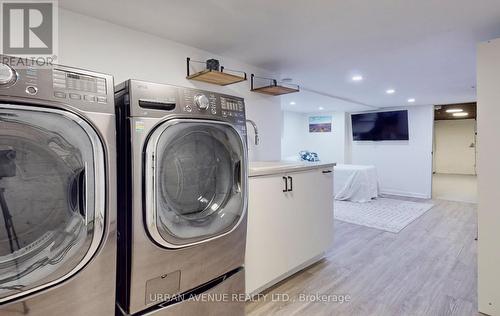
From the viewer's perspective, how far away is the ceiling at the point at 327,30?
1596 mm

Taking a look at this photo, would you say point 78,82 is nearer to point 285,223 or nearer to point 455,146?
point 285,223

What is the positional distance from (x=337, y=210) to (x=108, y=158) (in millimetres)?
4259

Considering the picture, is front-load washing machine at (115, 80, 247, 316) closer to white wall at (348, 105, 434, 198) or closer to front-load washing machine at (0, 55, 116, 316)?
front-load washing machine at (0, 55, 116, 316)

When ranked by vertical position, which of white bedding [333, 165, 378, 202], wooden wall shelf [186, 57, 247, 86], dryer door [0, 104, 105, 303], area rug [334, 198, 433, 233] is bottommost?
area rug [334, 198, 433, 233]

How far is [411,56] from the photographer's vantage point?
2.52 metres

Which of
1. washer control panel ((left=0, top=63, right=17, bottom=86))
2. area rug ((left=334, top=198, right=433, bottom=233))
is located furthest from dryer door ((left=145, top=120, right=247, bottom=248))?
area rug ((left=334, top=198, right=433, bottom=233))

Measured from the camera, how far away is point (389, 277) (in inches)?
91.9

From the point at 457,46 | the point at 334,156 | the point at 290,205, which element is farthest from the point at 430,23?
the point at 334,156

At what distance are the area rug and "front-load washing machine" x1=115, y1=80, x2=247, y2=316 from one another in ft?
9.48

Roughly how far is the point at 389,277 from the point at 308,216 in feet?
2.86

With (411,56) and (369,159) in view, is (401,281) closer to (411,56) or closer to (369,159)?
(411,56)

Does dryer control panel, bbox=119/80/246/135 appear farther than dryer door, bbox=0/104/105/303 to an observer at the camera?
Yes

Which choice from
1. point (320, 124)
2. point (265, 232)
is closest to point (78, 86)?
point (265, 232)

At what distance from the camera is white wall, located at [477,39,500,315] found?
5.53 ft
